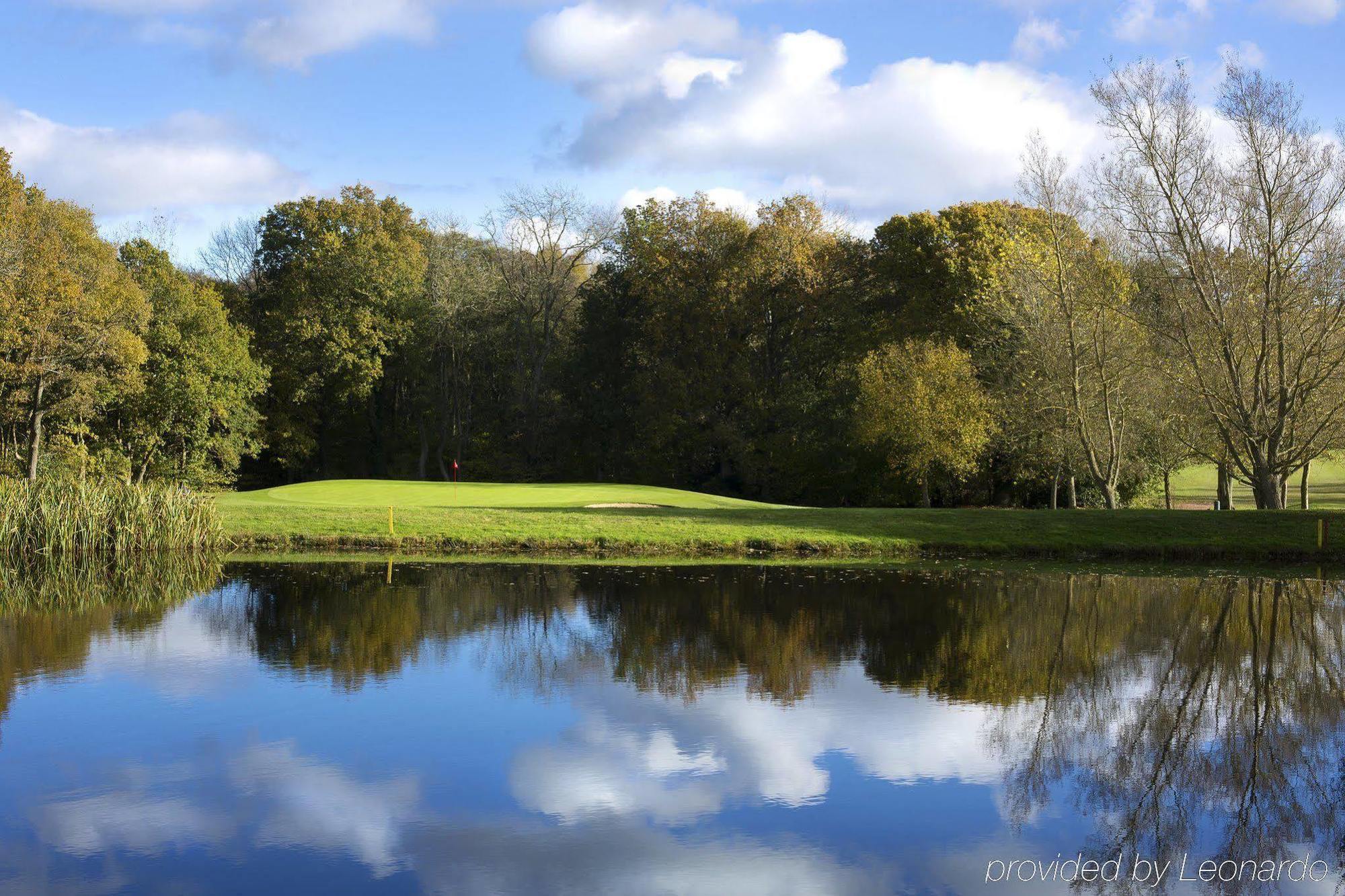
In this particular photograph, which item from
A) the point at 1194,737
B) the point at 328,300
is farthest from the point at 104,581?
the point at 328,300

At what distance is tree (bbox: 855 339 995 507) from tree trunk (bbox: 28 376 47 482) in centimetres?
2481

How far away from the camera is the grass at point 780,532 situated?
22.2 m

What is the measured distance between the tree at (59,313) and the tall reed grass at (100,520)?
1258 centimetres

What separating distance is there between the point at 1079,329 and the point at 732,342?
15584 mm

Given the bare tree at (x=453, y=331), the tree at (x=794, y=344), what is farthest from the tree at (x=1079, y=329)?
the bare tree at (x=453, y=331)

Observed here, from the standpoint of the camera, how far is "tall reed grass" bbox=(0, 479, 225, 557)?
19.9 metres

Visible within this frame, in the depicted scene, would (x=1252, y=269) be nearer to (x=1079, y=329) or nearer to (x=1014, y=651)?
(x=1079, y=329)

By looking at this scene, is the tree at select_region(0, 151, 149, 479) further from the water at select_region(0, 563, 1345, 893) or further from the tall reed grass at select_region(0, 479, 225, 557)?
the water at select_region(0, 563, 1345, 893)

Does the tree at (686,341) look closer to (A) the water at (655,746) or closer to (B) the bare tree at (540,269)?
(B) the bare tree at (540,269)

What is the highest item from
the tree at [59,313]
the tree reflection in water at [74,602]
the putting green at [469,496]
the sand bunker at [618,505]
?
the tree at [59,313]

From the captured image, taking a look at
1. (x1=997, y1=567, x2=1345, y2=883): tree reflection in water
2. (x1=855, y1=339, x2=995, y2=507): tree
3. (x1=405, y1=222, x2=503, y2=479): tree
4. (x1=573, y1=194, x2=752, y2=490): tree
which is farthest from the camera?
(x1=405, y1=222, x2=503, y2=479): tree

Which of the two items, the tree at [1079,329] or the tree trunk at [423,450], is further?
the tree trunk at [423,450]

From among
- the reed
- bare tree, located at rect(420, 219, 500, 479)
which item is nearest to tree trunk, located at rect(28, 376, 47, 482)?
the reed

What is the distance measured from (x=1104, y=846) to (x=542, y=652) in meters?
6.71
